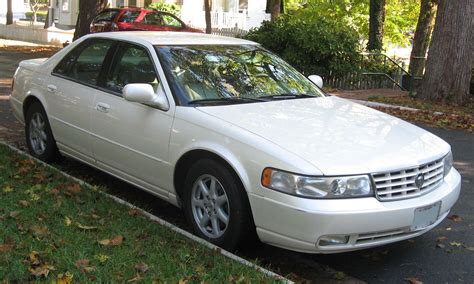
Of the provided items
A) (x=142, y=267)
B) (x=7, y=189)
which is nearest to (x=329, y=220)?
(x=142, y=267)

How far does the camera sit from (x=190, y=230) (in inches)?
186

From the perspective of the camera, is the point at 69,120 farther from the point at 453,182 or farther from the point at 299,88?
the point at 453,182

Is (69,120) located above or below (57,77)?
below

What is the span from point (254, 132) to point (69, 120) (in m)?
2.42

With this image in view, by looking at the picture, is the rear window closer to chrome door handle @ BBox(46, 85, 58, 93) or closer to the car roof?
chrome door handle @ BBox(46, 85, 58, 93)

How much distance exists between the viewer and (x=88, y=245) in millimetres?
4000

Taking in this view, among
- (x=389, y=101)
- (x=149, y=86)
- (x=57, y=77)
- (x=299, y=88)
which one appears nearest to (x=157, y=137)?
(x=149, y=86)

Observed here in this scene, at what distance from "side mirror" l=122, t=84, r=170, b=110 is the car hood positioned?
1.21 feet

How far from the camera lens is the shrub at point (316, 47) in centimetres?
1606

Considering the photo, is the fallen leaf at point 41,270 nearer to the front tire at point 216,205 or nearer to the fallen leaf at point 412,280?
the front tire at point 216,205

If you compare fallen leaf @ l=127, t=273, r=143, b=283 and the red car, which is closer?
fallen leaf @ l=127, t=273, r=143, b=283

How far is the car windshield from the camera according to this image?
477cm

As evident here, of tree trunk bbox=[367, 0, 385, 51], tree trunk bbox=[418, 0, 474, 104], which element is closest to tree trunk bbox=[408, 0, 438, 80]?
tree trunk bbox=[367, 0, 385, 51]

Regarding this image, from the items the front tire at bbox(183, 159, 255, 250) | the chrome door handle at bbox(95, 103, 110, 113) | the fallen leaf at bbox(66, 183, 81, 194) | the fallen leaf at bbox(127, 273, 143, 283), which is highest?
the chrome door handle at bbox(95, 103, 110, 113)
